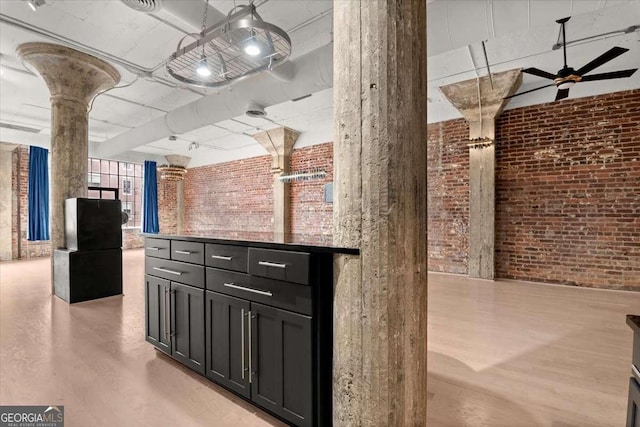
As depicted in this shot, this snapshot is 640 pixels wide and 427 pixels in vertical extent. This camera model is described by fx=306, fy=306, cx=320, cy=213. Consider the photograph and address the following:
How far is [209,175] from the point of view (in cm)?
1113

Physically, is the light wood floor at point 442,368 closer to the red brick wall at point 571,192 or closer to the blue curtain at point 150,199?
the red brick wall at point 571,192

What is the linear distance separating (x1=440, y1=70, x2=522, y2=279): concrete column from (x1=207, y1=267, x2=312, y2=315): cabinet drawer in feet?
17.0

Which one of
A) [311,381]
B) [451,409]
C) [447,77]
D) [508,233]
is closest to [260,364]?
[311,381]

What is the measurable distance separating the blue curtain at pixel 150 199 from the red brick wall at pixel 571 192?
10.8 metres

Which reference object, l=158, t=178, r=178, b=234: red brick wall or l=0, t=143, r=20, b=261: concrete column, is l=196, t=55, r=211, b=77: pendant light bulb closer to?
l=0, t=143, r=20, b=261: concrete column

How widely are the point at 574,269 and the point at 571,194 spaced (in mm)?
1272

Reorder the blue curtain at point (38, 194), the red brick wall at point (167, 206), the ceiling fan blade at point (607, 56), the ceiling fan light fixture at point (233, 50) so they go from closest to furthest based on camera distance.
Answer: the ceiling fan light fixture at point (233, 50), the ceiling fan blade at point (607, 56), the blue curtain at point (38, 194), the red brick wall at point (167, 206)

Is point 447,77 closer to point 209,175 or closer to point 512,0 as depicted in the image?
point 512,0

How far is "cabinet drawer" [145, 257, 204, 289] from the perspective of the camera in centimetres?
230

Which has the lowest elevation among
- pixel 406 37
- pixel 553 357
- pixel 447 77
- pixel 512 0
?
pixel 553 357

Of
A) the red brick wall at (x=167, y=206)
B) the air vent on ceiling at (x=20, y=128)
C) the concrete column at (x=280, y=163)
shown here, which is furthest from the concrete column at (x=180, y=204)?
the concrete column at (x=280, y=163)

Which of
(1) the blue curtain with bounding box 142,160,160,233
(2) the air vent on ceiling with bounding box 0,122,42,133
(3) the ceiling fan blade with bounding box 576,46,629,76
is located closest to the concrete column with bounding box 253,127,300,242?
(1) the blue curtain with bounding box 142,160,160,233

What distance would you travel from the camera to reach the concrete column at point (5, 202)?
831 cm

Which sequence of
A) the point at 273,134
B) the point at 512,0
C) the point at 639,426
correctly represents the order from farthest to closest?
the point at 273,134 < the point at 512,0 < the point at 639,426
